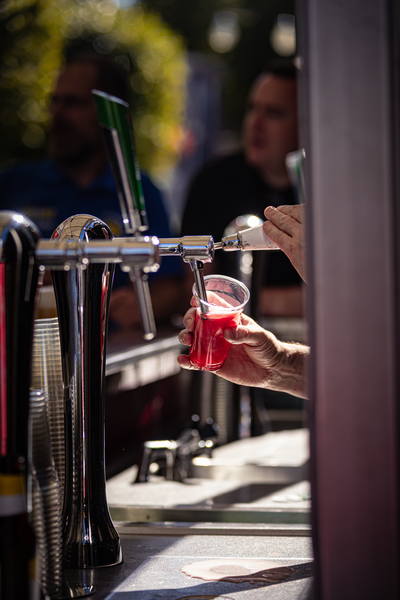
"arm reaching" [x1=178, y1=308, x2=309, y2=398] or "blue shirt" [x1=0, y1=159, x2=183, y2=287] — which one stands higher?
"blue shirt" [x1=0, y1=159, x2=183, y2=287]

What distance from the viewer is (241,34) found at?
27.3 feet

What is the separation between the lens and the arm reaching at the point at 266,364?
0.91 m

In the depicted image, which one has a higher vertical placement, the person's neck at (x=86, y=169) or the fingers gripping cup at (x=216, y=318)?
the person's neck at (x=86, y=169)

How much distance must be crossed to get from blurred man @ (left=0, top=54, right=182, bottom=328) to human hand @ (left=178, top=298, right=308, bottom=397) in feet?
3.91

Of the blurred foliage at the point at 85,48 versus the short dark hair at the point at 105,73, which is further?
the blurred foliage at the point at 85,48

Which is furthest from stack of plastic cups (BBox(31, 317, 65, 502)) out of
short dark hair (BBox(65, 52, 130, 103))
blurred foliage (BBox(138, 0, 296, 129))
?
blurred foliage (BBox(138, 0, 296, 129))

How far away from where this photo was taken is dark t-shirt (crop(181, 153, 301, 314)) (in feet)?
7.16

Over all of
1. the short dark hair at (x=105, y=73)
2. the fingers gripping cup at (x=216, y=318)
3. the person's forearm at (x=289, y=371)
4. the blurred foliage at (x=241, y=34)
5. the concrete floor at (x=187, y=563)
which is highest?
the blurred foliage at (x=241, y=34)

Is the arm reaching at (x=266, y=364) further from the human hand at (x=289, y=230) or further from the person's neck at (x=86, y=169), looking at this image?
the person's neck at (x=86, y=169)

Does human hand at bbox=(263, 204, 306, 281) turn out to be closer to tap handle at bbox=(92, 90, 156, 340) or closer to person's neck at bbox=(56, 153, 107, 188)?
tap handle at bbox=(92, 90, 156, 340)

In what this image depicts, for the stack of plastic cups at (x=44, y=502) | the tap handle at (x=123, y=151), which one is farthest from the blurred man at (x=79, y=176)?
the stack of plastic cups at (x=44, y=502)

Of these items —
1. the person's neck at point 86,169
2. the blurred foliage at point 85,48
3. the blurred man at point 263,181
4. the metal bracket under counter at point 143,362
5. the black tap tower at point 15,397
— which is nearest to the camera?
the black tap tower at point 15,397

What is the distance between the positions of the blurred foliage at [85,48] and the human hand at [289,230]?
8.23 ft

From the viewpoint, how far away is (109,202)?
90.9 inches
